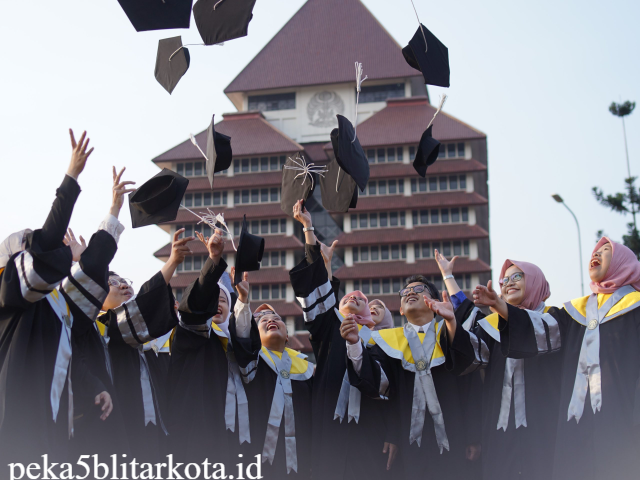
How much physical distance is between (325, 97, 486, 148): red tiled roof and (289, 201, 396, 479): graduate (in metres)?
37.9

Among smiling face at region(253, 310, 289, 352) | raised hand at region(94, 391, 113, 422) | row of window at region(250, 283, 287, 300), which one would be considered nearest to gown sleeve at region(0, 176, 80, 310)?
raised hand at region(94, 391, 113, 422)

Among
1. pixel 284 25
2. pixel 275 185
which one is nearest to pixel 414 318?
pixel 275 185

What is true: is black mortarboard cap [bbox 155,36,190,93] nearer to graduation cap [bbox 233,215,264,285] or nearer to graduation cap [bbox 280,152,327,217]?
graduation cap [bbox 280,152,327,217]

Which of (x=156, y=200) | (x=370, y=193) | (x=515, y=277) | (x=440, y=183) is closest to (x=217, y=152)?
(x=156, y=200)

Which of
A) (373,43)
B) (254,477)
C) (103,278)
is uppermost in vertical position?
(373,43)

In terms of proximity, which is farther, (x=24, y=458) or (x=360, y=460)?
(x=360, y=460)

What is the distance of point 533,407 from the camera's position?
552 cm

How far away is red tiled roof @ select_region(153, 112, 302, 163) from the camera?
148 feet

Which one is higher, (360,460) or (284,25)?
(284,25)

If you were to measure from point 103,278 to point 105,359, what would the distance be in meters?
0.70

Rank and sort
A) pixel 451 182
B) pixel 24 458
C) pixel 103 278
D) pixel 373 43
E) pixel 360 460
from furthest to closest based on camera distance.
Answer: pixel 373 43 → pixel 451 182 → pixel 360 460 → pixel 103 278 → pixel 24 458

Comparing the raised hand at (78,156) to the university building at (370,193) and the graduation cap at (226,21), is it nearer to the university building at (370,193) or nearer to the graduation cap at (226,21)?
the graduation cap at (226,21)

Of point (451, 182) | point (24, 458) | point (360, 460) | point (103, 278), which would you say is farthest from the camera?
point (451, 182)

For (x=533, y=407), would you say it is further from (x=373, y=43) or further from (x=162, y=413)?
(x=373, y=43)
